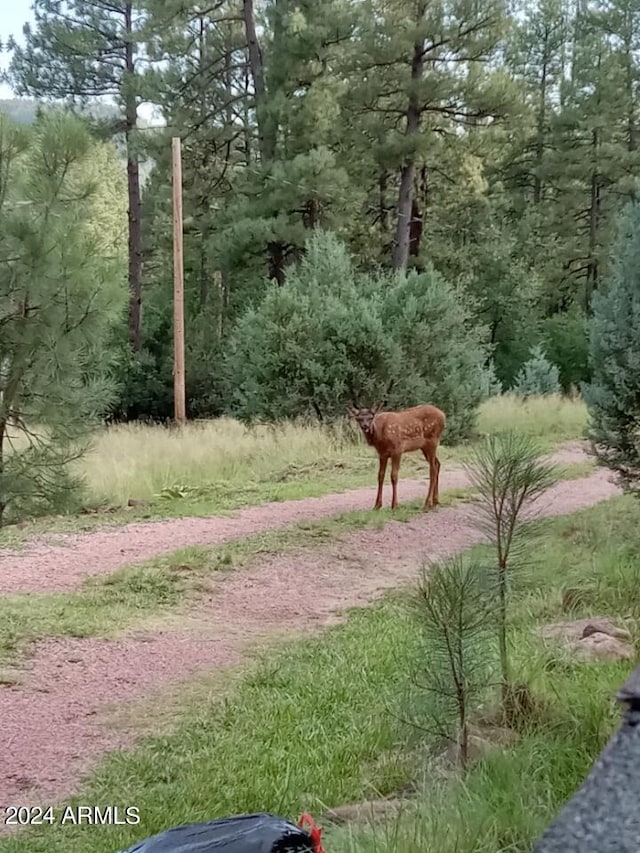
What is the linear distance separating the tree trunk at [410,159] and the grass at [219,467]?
5.27 metres

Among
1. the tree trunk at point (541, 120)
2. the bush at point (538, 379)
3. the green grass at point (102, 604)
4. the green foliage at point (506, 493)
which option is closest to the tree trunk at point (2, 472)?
the green grass at point (102, 604)

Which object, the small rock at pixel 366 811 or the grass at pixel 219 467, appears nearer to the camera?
the small rock at pixel 366 811

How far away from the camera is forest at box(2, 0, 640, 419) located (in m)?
14.9

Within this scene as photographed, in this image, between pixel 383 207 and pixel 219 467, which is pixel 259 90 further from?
pixel 219 467

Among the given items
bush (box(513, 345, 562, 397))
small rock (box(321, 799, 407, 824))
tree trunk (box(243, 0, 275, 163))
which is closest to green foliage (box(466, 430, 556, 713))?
small rock (box(321, 799, 407, 824))

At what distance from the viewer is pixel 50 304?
327 inches

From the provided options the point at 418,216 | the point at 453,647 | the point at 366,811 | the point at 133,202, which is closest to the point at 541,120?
the point at 418,216

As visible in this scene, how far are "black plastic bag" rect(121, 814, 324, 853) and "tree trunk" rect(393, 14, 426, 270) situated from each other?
53.9ft

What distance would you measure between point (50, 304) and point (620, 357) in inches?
196

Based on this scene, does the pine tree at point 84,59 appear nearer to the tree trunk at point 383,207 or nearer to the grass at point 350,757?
the tree trunk at point 383,207

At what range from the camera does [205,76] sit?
20.7m

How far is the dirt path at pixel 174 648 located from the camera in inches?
129

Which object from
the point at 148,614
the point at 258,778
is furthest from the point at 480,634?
the point at 148,614

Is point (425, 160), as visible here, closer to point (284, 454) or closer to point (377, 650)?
point (284, 454)
